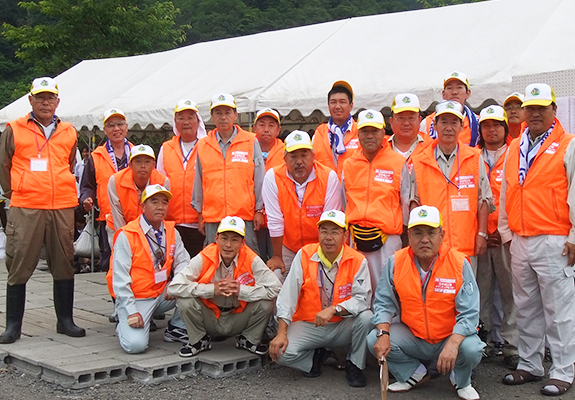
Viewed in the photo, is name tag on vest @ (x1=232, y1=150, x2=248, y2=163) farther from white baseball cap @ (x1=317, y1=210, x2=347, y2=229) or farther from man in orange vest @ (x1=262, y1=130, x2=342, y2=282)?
white baseball cap @ (x1=317, y1=210, x2=347, y2=229)

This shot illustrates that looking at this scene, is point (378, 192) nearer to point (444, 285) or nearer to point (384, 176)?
point (384, 176)

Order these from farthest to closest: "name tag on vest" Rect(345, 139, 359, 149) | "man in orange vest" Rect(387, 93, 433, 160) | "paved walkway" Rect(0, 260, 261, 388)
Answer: "name tag on vest" Rect(345, 139, 359, 149)
"man in orange vest" Rect(387, 93, 433, 160)
"paved walkway" Rect(0, 260, 261, 388)

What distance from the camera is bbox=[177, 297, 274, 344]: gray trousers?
211 inches

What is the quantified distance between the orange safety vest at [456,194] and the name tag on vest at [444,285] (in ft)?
1.45

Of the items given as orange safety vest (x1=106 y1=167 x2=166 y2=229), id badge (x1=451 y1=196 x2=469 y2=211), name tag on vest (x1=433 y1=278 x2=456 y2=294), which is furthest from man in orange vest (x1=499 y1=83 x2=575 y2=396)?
orange safety vest (x1=106 y1=167 x2=166 y2=229)

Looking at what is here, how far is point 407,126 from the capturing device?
→ 5.59 m

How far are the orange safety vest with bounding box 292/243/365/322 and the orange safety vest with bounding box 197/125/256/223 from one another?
0.94 meters

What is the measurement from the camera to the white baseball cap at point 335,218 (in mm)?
5027

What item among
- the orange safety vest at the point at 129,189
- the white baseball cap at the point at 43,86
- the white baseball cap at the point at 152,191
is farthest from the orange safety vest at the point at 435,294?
the white baseball cap at the point at 43,86

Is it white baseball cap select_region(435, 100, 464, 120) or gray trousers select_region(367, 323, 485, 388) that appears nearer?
gray trousers select_region(367, 323, 485, 388)

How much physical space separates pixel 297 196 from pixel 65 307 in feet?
7.81

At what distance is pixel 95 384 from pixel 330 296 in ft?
6.04

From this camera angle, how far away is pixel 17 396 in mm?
4797

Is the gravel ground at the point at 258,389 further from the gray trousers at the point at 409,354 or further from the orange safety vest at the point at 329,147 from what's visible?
the orange safety vest at the point at 329,147
